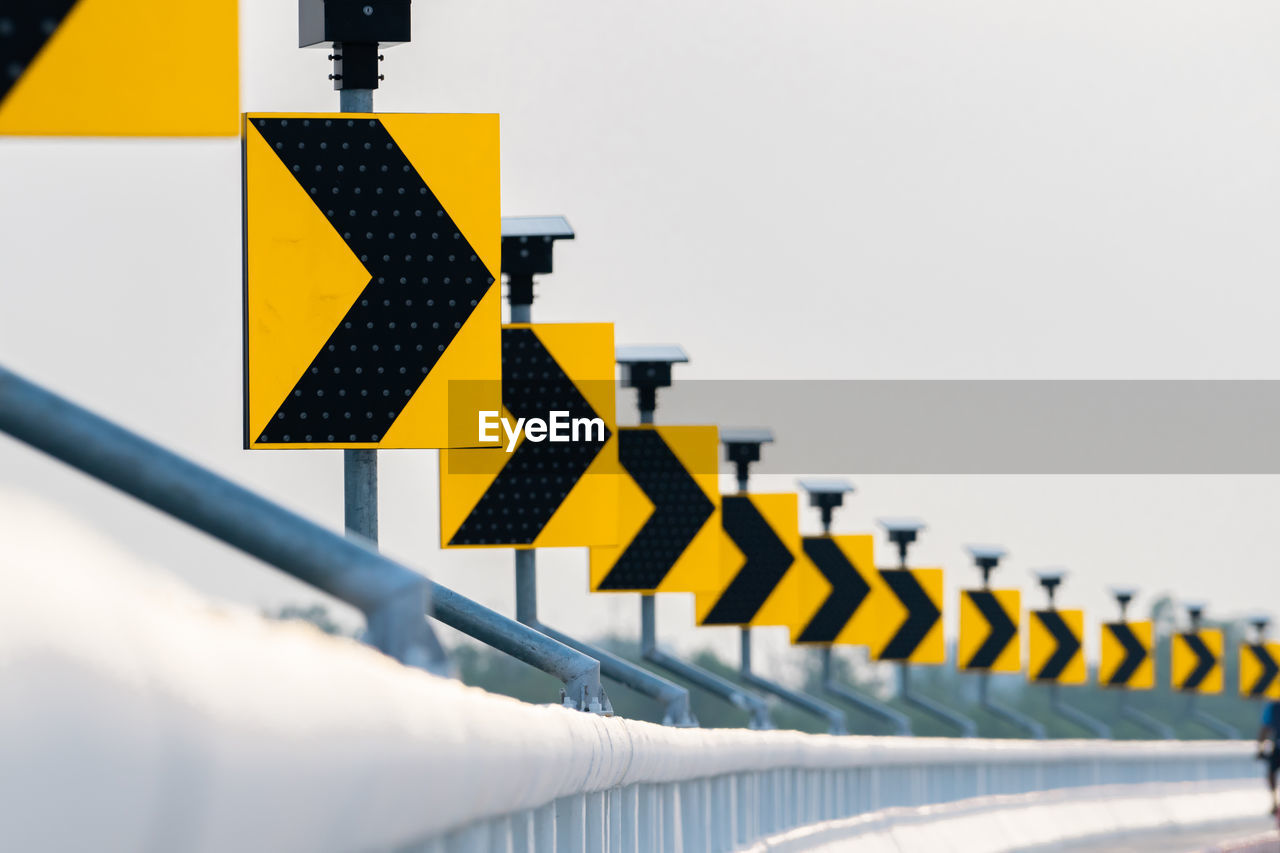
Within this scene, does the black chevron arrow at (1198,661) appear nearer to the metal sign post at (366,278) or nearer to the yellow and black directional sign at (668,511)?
the yellow and black directional sign at (668,511)

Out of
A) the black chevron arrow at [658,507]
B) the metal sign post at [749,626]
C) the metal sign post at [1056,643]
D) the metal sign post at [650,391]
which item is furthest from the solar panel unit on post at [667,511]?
the metal sign post at [1056,643]

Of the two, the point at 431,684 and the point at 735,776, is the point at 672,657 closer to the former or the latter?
the point at 735,776

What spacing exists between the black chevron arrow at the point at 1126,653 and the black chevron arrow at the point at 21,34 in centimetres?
5714

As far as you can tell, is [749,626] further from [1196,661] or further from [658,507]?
[1196,661]

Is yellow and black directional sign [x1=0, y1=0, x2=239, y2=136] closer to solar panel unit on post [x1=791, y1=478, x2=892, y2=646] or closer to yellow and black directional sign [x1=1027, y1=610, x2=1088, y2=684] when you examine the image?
solar panel unit on post [x1=791, y1=478, x2=892, y2=646]

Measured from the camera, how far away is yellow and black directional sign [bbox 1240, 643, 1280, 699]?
7481cm

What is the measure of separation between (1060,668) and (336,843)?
49.4 meters

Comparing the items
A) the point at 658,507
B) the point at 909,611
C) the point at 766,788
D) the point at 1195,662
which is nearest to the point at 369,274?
the point at 766,788

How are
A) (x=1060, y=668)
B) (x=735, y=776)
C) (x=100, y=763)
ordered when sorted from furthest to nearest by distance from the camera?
(x=1060, y=668)
(x=735, y=776)
(x=100, y=763)

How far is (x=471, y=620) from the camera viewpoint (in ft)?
25.8

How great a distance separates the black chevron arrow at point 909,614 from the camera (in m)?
38.1

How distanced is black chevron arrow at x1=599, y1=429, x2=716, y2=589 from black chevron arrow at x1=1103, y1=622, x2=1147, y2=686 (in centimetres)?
3689

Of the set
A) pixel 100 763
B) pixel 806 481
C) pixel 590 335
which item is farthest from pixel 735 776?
pixel 806 481

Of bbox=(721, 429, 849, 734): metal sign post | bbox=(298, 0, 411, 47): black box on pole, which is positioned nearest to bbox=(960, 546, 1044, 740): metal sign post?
bbox=(721, 429, 849, 734): metal sign post
